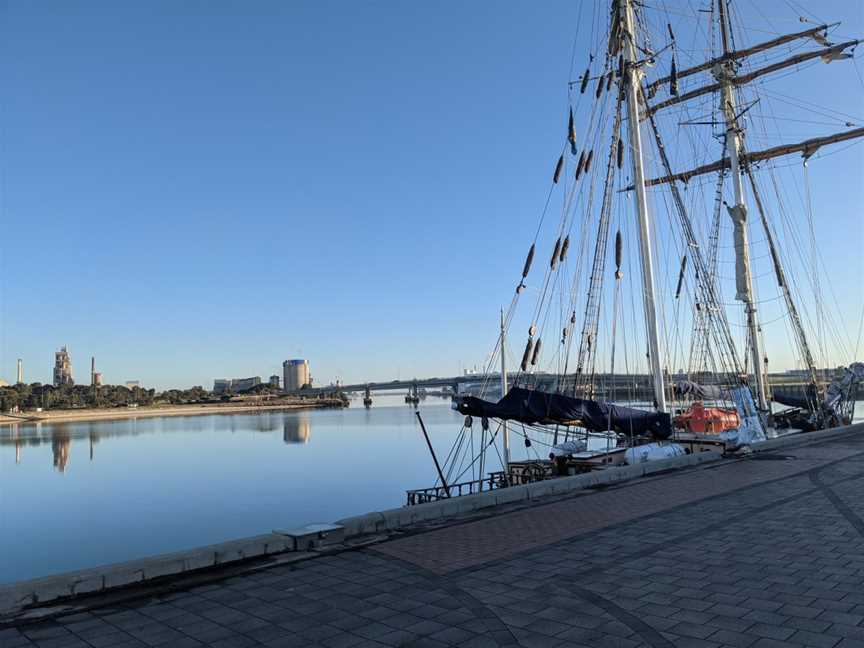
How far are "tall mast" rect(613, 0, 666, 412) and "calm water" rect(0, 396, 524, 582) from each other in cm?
1207

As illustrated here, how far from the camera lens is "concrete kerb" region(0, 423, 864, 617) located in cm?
633

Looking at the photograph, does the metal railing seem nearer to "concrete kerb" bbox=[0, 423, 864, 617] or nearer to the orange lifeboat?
"concrete kerb" bbox=[0, 423, 864, 617]

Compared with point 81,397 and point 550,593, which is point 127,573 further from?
point 81,397

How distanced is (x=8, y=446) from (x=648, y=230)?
6957cm

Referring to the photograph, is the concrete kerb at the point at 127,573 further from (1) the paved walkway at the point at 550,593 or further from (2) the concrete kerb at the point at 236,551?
(1) the paved walkway at the point at 550,593

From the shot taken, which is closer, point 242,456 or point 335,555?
point 335,555

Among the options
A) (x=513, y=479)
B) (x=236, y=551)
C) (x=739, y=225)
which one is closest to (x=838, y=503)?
(x=236, y=551)

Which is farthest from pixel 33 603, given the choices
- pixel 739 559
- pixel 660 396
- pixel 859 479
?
pixel 660 396

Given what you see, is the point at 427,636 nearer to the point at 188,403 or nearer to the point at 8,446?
the point at 8,446

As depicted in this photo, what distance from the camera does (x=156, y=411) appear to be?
145 meters

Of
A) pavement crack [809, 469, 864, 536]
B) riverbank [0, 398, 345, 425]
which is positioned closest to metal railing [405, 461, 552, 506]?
pavement crack [809, 469, 864, 536]

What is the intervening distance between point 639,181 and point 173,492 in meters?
27.0

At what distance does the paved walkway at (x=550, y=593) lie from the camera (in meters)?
A: 5.12

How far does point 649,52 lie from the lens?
22.0m
